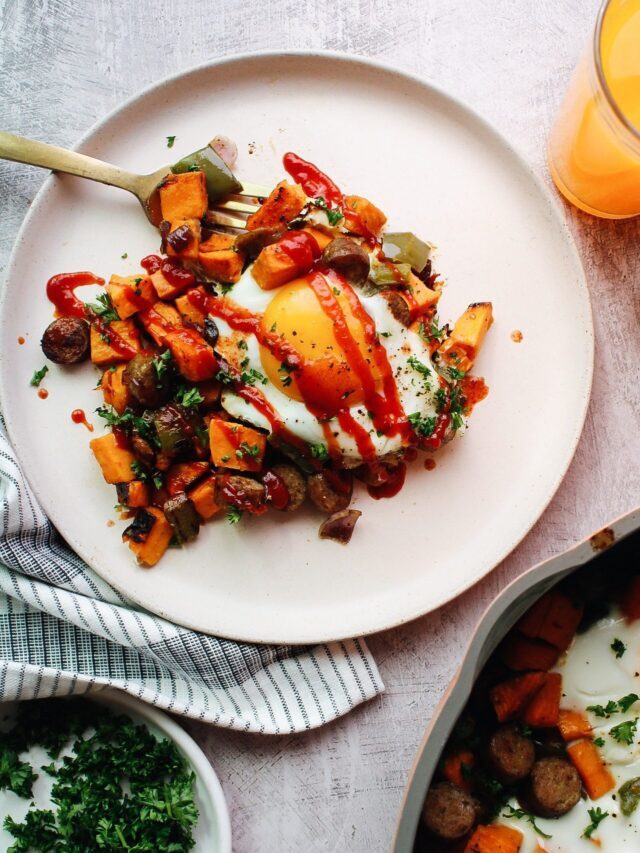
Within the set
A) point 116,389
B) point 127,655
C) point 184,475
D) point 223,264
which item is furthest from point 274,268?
point 127,655

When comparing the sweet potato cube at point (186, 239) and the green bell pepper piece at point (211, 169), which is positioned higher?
the green bell pepper piece at point (211, 169)

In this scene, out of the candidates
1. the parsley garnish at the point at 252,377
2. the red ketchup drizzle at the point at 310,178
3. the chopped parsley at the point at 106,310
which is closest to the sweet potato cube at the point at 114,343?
the chopped parsley at the point at 106,310

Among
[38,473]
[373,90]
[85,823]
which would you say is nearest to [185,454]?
[38,473]

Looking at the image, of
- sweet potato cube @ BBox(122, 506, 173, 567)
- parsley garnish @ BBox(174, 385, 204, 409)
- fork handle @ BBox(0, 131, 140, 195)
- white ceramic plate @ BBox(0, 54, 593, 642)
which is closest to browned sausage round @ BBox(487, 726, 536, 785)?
white ceramic plate @ BBox(0, 54, 593, 642)

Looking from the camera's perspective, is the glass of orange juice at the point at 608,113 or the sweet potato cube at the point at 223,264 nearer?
the glass of orange juice at the point at 608,113

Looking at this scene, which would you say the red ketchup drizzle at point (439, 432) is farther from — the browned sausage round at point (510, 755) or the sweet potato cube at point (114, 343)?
the sweet potato cube at point (114, 343)
